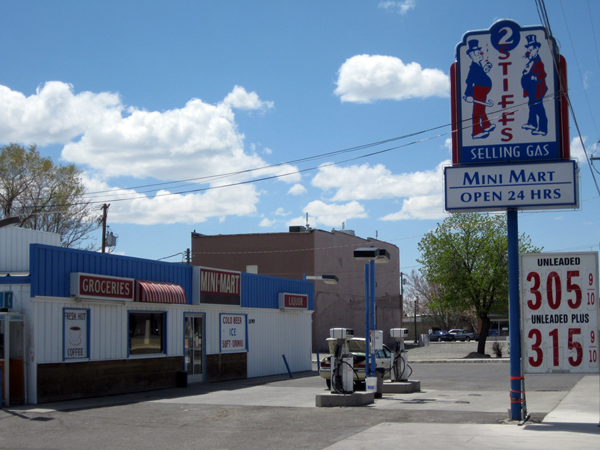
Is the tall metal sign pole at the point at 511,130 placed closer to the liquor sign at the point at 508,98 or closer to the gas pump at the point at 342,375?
the liquor sign at the point at 508,98

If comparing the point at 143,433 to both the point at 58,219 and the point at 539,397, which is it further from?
the point at 58,219

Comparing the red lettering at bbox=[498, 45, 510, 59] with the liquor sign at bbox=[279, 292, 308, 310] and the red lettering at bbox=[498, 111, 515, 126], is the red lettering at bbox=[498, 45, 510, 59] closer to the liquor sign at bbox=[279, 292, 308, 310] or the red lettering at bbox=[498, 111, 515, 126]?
the red lettering at bbox=[498, 111, 515, 126]

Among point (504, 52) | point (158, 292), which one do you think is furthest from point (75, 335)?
point (504, 52)

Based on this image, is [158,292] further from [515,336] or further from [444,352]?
[444,352]

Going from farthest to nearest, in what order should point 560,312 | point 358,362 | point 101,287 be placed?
1. point 358,362
2. point 101,287
3. point 560,312

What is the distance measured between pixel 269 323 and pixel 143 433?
1488cm

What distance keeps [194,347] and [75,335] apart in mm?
5540

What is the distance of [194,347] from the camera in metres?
21.8

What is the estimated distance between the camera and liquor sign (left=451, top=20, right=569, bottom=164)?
41.5ft

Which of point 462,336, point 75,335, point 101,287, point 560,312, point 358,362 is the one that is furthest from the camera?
point 462,336

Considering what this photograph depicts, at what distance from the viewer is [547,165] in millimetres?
12461

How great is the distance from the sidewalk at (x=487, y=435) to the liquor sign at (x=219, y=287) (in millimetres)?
11069

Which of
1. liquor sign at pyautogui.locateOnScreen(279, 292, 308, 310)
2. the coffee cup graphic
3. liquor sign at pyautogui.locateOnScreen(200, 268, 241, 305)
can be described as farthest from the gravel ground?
the coffee cup graphic

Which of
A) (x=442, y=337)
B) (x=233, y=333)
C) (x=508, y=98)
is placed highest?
(x=508, y=98)
